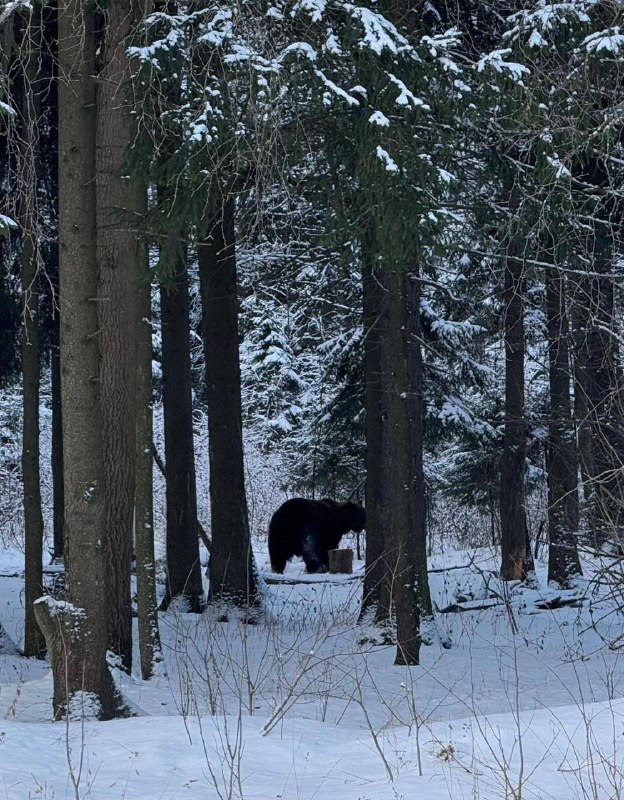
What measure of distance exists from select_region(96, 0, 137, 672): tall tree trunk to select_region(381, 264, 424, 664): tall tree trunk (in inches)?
104

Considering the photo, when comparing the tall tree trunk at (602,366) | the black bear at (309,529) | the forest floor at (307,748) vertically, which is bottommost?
the forest floor at (307,748)

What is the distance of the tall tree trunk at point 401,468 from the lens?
31.4 ft

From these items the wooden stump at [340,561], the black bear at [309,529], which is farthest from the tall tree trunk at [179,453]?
the black bear at [309,529]

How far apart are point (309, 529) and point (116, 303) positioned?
39.0 feet

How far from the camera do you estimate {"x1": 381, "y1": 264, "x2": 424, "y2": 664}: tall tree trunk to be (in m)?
9.58

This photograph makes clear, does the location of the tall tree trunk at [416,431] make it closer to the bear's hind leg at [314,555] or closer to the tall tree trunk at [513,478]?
the tall tree trunk at [513,478]

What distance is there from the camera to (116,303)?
786 cm

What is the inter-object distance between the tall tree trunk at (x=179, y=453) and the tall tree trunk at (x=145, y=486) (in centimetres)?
382

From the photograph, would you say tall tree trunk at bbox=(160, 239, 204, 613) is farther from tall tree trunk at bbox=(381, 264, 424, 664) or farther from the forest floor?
the forest floor

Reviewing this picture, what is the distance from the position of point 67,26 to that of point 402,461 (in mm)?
4817

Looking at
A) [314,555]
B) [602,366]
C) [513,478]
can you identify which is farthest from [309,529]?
[602,366]

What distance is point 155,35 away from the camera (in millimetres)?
8031

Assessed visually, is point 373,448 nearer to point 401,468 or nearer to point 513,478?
point 401,468

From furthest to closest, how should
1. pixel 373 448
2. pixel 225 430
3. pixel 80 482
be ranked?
pixel 225 430 → pixel 373 448 → pixel 80 482
